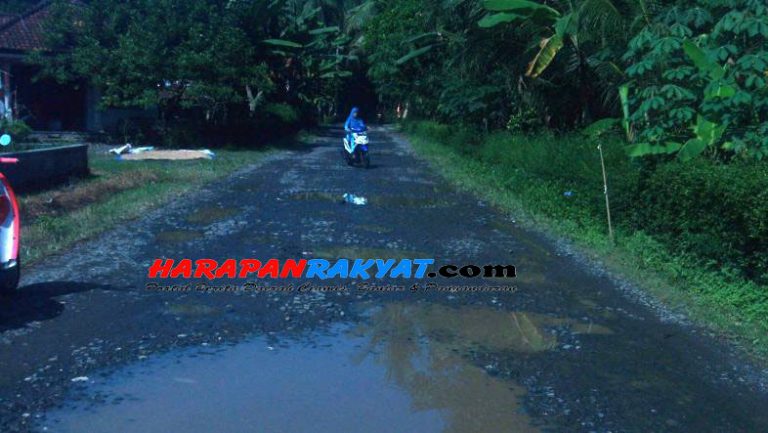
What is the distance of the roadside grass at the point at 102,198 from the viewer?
10586 millimetres

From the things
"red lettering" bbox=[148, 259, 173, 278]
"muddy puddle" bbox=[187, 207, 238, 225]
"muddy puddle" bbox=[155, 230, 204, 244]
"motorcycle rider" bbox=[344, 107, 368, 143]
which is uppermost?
"motorcycle rider" bbox=[344, 107, 368, 143]

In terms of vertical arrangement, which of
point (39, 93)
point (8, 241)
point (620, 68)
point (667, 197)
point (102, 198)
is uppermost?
point (620, 68)

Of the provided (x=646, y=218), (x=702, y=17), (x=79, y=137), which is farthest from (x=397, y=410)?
(x=79, y=137)

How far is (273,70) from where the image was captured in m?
34.4

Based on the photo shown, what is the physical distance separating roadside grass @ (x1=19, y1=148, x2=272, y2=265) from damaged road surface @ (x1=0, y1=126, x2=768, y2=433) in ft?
1.98

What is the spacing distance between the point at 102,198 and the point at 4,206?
7.54 m

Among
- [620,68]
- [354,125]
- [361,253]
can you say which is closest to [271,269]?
[361,253]

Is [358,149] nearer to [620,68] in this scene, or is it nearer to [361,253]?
A: [620,68]

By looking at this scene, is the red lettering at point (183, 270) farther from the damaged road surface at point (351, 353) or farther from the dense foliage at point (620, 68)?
the dense foliage at point (620, 68)

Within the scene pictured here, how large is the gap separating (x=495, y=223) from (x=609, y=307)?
17.5 ft

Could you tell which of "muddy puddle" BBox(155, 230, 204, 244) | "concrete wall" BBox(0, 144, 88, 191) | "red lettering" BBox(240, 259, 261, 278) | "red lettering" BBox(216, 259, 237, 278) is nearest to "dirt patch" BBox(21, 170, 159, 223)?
"concrete wall" BBox(0, 144, 88, 191)

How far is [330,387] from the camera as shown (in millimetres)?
5625

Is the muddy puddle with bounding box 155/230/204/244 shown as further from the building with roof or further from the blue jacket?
the building with roof

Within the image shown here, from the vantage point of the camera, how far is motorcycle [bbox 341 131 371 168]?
75.3 ft
